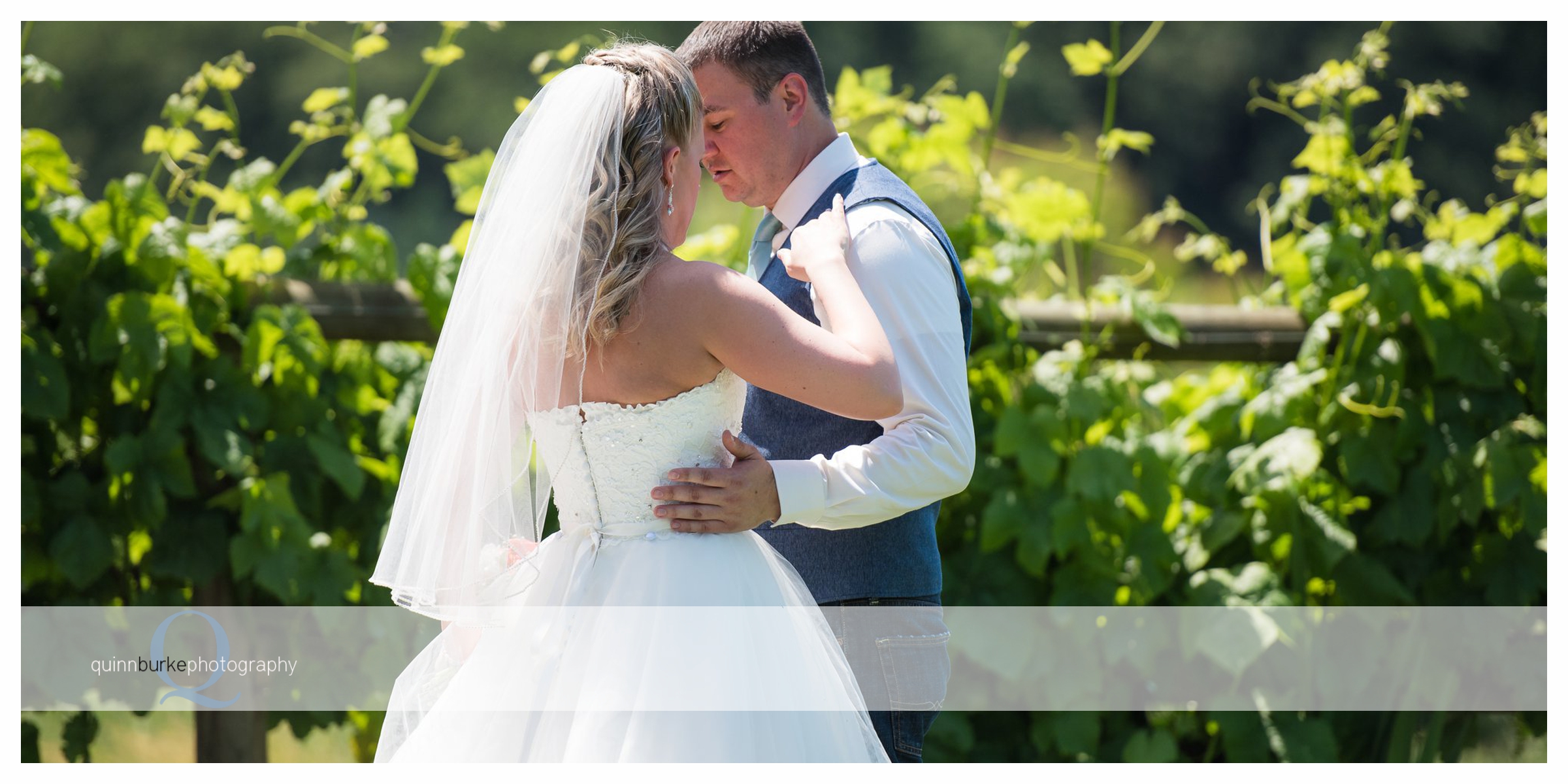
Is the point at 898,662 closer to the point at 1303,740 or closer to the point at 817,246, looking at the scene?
the point at 817,246

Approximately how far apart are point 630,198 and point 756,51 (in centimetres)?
60

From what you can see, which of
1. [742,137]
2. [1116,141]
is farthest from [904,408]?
[1116,141]

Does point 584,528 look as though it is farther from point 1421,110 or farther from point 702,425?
point 1421,110

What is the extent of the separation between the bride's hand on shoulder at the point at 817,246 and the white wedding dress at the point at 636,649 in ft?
0.67

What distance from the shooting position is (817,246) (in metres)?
1.83

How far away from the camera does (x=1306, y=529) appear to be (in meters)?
3.13

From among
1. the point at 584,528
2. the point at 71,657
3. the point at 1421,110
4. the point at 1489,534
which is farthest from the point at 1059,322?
the point at 71,657

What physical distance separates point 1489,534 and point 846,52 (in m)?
7.55

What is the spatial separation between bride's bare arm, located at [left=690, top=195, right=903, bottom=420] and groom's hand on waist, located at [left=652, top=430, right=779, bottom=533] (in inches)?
5.7

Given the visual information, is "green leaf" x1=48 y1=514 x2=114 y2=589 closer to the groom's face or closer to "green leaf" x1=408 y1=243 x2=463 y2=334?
"green leaf" x1=408 y1=243 x2=463 y2=334

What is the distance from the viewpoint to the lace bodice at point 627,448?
1734mm

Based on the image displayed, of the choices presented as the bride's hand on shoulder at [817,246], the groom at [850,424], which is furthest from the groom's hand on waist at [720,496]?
the bride's hand on shoulder at [817,246]

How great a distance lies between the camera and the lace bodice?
1.73m

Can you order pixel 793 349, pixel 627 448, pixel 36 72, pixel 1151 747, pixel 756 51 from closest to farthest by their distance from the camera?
pixel 793 349 < pixel 627 448 < pixel 756 51 < pixel 36 72 < pixel 1151 747
